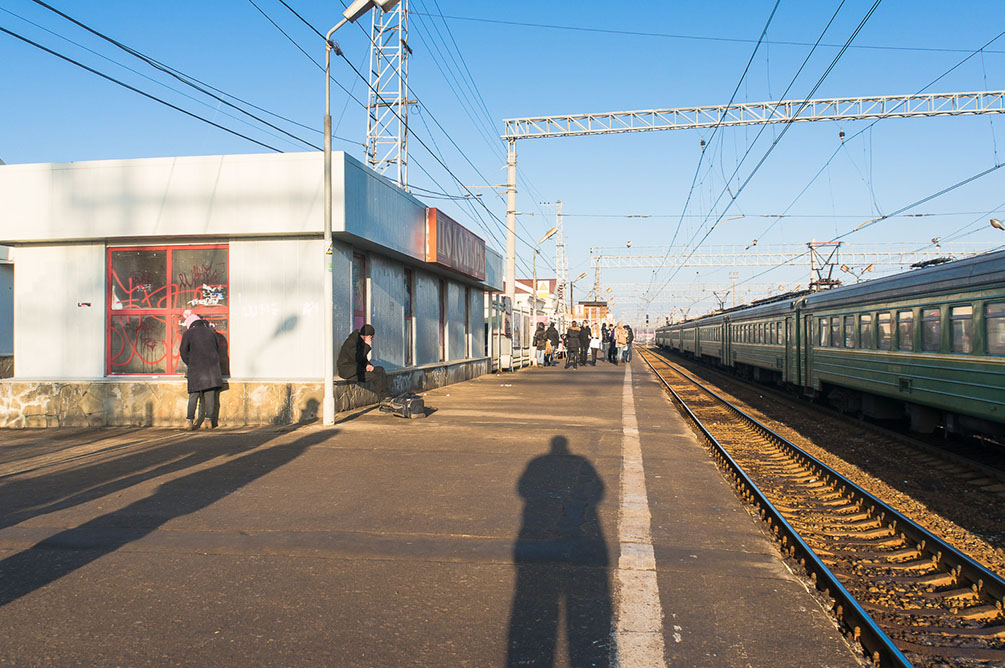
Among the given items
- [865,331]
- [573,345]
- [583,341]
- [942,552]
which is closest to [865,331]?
[865,331]

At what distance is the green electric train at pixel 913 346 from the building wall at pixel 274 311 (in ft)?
30.1

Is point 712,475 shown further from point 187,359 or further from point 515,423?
point 187,359

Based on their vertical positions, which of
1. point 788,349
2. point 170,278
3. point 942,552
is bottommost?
point 942,552

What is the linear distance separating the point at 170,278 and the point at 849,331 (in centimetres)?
1219

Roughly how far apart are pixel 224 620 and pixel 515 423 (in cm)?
838

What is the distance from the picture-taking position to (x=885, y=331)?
1167cm

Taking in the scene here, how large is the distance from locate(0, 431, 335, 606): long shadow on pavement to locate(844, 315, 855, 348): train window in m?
9.97

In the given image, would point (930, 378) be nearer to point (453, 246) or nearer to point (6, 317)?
point (453, 246)

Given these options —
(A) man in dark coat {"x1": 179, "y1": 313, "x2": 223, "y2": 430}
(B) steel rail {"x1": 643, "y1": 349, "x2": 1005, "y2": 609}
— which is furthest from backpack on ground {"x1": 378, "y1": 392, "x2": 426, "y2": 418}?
(B) steel rail {"x1": 643, "y1": 349, "x2": 1005, "y2": 609}

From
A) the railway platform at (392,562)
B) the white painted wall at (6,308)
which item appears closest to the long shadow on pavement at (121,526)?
the railway platform at (392,562)

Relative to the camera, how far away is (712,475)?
8.23 m

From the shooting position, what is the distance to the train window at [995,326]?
8062 mm

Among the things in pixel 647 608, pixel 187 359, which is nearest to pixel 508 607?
pixel 647 608

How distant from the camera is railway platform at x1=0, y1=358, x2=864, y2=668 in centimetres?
366
